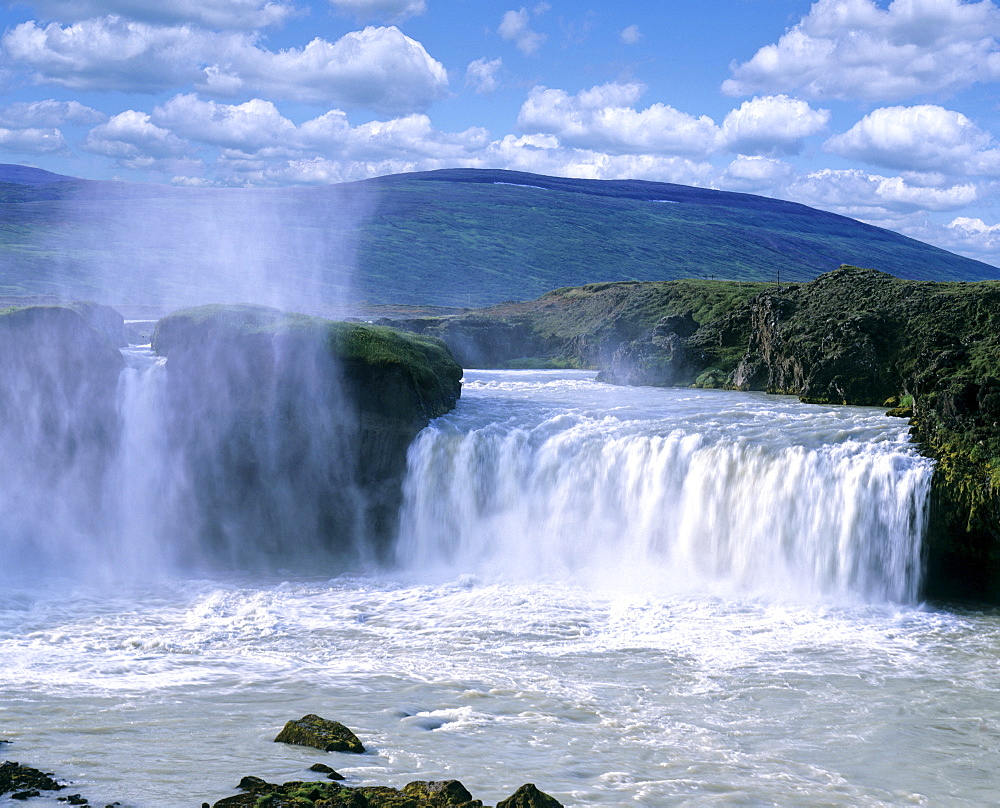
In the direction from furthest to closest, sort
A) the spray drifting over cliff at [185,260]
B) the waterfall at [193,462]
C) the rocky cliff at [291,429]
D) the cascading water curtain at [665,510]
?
the spray drifting over cliff at [185,260] → the rocky cliff at [291,429] → the waterfall at [193,462] → the cascading water curtain at [665,510]

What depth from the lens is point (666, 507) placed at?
88.3 feet

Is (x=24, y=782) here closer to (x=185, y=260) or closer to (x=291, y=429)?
(x=291, y=429)

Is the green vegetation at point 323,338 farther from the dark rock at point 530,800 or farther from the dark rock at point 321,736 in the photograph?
the dark rock at point 530,800

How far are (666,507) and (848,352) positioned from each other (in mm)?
12265

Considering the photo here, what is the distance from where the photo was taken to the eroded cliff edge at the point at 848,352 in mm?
23438

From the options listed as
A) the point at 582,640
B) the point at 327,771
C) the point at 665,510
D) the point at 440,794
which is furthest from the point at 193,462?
the point at 440,794

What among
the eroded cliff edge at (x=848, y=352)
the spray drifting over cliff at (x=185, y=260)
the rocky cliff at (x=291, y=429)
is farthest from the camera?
the spray drifting over cliff at (x=185, y=260)

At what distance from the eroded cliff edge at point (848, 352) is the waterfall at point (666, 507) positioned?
1.05 m

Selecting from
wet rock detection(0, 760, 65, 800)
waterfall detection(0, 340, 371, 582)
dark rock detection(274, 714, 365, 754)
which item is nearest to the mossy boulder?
dark rock detection(274, 714, 365, 754)

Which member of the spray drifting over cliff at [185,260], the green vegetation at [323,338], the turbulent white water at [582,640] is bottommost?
the turbulent white water at [582,640]

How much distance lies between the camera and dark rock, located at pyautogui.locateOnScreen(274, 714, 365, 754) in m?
12.9

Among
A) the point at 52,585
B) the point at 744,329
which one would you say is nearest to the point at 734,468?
the point at 52,585

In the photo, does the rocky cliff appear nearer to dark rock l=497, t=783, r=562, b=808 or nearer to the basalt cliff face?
the basalt cliff face

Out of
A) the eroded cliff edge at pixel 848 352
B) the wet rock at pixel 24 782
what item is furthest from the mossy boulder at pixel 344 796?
the eroded cliff edge at pixel 848 352
